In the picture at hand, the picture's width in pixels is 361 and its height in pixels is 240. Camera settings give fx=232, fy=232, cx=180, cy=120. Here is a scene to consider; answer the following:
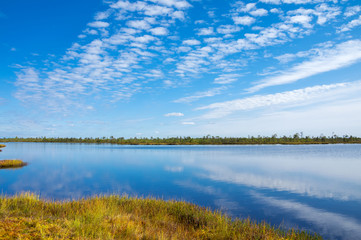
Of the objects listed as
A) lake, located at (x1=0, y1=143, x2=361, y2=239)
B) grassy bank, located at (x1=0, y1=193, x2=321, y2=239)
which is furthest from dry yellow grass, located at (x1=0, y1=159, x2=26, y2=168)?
grassy bank, located at (x1=0, y1=193, x2=321, y2=239)

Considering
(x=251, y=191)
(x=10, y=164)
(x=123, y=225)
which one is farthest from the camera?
(x=10, y=164)

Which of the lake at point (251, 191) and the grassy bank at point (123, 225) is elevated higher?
the grassy bank at point (123, 225)

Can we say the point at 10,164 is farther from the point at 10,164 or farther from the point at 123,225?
the point at 123,225

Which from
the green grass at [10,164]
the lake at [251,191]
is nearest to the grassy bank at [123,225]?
the lake at [251,191]

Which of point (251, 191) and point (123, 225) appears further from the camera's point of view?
point (251, 191)

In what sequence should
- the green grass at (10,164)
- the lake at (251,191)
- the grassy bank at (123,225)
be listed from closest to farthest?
the grassy bank at (123,225)
the lake at (251,191)
the green grass at (10,164)

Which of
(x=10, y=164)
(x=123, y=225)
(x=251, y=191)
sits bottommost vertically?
→ (x=251, y=191)

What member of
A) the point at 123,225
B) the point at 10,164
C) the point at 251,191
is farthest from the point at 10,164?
the point at 123,225

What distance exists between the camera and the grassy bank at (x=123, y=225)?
337 inches

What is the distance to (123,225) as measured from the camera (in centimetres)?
1010

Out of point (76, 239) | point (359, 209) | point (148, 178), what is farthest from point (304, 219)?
point (148, 178)

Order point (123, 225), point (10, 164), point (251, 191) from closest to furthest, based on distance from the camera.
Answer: point (123, 225) → point (251, 191) → point (10, 164)

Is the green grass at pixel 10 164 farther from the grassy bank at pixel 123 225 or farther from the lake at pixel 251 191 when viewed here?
the grassy bank at pixel 123 225

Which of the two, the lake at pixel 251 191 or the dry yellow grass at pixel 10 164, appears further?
the dry yellow grass at pixel 10 164
